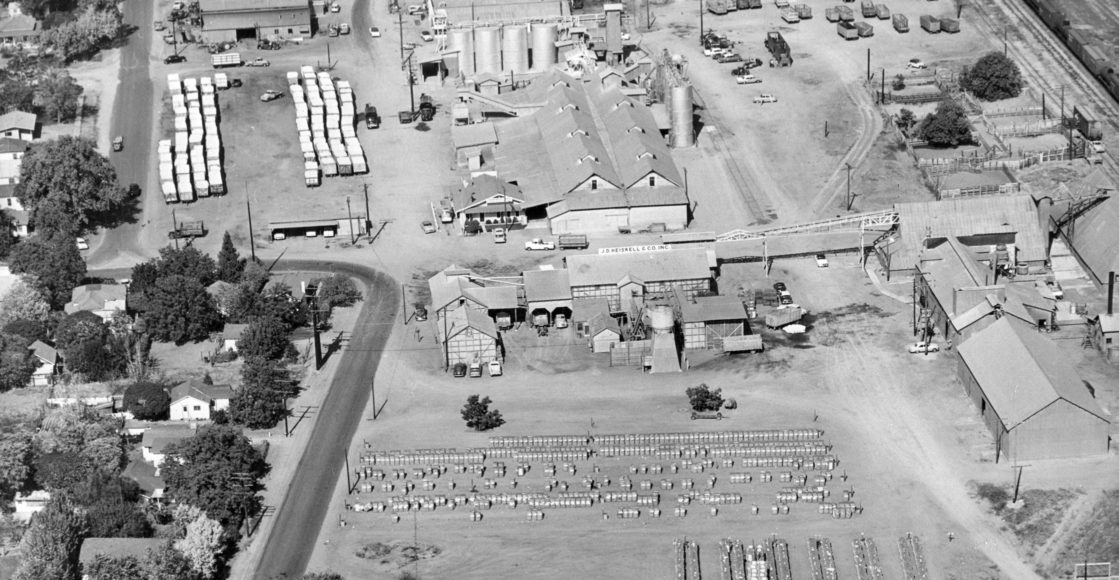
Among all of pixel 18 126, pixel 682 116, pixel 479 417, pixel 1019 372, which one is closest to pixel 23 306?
pixel 479 417

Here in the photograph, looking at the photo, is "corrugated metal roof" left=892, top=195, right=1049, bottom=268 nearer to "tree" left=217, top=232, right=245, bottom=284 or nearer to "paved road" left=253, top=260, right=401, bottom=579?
"paved road" left=253, top=260, right=401, bottom=579

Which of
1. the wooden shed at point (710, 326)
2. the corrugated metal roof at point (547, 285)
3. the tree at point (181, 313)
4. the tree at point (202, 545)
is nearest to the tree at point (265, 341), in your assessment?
the tree at point (181, 313)

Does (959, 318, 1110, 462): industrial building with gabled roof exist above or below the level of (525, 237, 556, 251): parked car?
above

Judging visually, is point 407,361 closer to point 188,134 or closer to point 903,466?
point 903,466

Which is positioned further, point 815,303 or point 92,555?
point 815,303

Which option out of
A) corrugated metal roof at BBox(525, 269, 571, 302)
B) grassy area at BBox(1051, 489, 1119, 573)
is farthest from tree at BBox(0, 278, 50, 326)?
grassy area at BBox(1051, 489, 1119, 573)

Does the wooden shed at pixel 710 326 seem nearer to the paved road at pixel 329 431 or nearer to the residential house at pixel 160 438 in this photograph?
the paved road at pixel 329 431

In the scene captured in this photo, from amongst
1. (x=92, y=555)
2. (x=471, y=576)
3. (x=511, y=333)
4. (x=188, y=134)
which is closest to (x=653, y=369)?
(x=511, y=333)
